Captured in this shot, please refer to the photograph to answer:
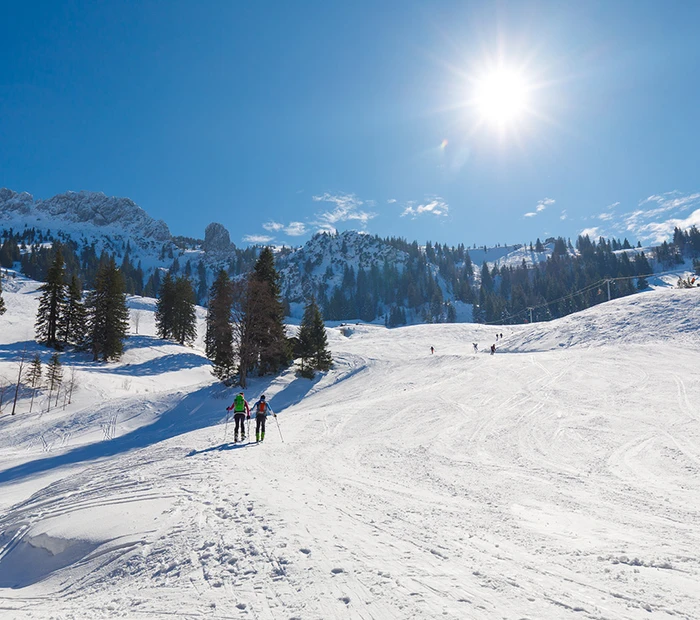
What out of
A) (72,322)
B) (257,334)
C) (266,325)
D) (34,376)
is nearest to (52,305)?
(72,322)

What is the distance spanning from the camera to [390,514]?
698 centimetres

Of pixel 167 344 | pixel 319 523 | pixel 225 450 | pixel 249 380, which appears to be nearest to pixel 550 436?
pixel 319 523

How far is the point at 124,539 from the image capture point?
20.4ft

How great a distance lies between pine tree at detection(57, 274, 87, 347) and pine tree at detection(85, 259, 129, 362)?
36.2 inches

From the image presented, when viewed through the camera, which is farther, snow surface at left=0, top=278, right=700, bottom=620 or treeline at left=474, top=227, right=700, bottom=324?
treeline at left=474, top=227, right=700, bottom=324

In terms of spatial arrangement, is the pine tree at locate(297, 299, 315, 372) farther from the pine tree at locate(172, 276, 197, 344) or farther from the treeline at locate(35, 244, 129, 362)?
the pine tree at locate(172, 276, 197, 344)

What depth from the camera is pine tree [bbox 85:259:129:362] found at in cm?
4153

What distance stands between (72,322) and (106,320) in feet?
17.9

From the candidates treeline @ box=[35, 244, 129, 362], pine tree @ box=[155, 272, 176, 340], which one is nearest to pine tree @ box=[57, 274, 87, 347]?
treeline @ box=[35, 244, 129, 362]

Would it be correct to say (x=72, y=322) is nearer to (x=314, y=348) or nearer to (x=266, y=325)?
(x=266, y=325)

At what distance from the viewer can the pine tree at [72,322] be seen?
142ft

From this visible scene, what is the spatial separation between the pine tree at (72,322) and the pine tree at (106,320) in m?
0.92

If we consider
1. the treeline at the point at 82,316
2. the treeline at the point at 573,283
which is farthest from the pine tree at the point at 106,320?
the treeline at the point at 573,283

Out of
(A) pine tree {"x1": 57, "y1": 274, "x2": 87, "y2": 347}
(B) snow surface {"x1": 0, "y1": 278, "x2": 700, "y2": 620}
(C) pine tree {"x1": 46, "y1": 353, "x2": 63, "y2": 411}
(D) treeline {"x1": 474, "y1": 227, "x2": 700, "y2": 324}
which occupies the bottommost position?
(B) snow surface {"x1": 0, "y1": 278, "x2": 700, "y2": 620}
